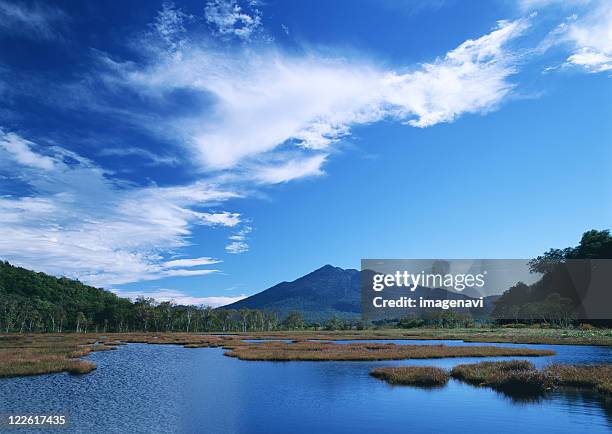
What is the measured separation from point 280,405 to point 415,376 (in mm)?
14476

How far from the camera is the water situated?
2380cm

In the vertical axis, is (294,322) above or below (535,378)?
below


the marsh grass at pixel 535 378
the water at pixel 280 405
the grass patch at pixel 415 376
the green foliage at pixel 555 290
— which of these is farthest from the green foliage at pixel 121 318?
the marsh grass at pixel 535 378

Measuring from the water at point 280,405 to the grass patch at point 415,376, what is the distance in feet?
3.49

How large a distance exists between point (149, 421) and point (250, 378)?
1613cm

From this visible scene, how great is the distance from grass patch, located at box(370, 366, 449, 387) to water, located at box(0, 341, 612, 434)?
1064mm

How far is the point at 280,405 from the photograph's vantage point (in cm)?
2881

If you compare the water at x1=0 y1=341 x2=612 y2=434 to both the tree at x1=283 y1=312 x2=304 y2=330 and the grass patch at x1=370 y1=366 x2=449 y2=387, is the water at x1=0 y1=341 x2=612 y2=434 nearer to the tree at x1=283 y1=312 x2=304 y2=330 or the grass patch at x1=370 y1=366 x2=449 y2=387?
the grass patch at x1=370 y1=366 x2=449 y2=387

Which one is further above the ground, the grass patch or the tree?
the grass patch

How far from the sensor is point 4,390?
34.1 meters

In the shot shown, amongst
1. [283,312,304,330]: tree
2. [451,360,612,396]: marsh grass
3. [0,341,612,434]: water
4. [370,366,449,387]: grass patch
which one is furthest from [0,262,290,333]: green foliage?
[451,360,612,396]: marsh grass

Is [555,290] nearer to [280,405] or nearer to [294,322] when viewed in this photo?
[294,322]

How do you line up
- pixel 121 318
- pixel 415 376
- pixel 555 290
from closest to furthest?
pixel 415 376 < pixel 555 290 < pixel 121 318

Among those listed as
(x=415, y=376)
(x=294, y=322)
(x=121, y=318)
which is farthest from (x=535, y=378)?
(x=294, y=322)
